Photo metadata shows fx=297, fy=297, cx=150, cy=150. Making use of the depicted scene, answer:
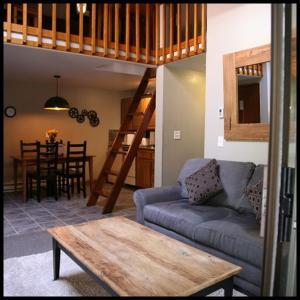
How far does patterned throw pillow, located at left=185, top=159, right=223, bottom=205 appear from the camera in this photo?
2.99 metres

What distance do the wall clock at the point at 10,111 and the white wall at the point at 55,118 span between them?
68mm

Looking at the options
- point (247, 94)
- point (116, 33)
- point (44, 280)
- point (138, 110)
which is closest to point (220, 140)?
point (247, 94)

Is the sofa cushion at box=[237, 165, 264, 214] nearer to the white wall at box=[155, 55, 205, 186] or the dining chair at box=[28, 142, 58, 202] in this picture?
the white wall at box=[155, 55, 205, 186]

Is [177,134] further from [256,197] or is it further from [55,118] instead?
[55,118]

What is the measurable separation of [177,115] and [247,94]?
1634 millimetres

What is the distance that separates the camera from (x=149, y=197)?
318cm

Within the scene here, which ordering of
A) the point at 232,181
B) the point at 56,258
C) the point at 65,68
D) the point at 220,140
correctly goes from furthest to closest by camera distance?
the point at 65,68
the point at 220,140
the point at 232,181
the point at 56,258

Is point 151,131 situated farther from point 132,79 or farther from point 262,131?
point 262,131

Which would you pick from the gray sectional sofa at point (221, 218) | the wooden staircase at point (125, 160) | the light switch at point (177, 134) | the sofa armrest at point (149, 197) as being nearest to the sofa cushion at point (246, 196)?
the gray sectional sofa at point (221, 218)

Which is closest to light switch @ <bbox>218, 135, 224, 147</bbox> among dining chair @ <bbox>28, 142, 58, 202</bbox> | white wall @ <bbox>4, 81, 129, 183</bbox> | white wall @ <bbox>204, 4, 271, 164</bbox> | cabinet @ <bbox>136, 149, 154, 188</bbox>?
white wall @ <bbox>204, 4, 271, 164</bbox>

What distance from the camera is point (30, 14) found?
4.65m

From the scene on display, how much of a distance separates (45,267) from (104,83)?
4736 mm

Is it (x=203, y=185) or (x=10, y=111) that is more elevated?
(x=10, y=111)

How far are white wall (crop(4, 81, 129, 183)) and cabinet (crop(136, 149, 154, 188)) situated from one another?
168 cm
